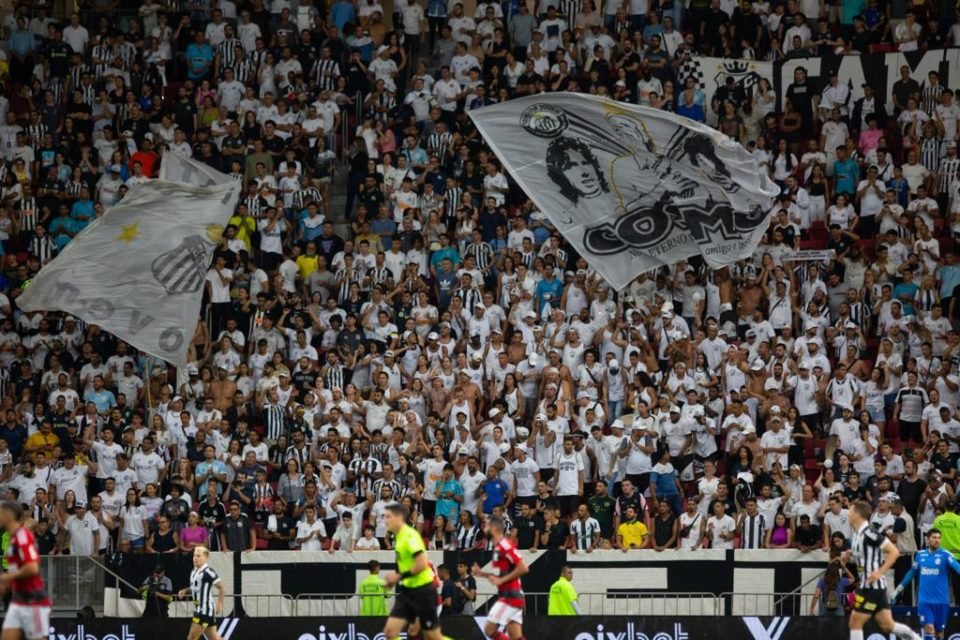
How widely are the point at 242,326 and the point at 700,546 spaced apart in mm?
9844

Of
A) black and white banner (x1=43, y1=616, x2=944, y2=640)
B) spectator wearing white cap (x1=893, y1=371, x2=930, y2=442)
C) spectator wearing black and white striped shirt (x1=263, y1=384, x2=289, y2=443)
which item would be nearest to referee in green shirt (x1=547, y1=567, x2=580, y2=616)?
black and white banner (x1=43, y1=616, x2=944, y2=640)

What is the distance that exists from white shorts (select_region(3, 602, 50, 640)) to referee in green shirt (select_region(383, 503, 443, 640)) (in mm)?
3799

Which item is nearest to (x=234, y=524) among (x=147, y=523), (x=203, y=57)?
(x=147, y=523)

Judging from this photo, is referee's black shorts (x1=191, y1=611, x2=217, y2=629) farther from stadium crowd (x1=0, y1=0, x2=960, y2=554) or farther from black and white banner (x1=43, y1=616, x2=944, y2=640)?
stadium crowd (x1=0, y1=0, x2=960, y2=554)

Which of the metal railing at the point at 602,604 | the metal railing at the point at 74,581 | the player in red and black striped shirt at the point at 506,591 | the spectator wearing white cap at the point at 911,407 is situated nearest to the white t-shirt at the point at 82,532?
the metal railing at the point at 74,581

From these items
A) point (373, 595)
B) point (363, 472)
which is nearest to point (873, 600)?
point (373, 595)

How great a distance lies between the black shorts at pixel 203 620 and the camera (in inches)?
978

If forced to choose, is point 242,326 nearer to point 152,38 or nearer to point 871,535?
point 152,38

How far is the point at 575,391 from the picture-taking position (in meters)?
31.1

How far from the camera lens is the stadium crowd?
96.7 feet

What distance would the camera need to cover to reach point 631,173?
32469mm

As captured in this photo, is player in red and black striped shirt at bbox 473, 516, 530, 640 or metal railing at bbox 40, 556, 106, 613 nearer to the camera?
player in red and black striped shirt at bbox 473, 516, 530, 640

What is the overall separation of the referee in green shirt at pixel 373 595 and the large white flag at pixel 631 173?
7607mm

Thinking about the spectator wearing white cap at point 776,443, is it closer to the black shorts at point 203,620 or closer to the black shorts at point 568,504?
the black shorts at point 568,504
